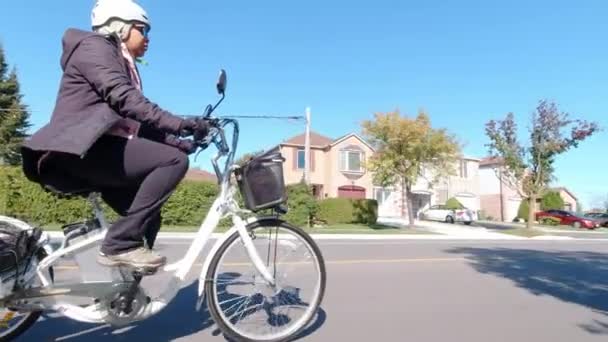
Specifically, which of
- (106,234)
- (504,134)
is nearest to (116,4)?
(106,234)

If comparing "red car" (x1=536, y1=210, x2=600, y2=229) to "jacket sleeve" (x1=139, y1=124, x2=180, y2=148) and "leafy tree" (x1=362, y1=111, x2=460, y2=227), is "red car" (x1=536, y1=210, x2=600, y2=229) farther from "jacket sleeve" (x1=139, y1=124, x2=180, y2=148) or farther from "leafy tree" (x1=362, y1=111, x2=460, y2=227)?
"jacket sleeve" (x1=139, y1=124, x2=180, y2=148)

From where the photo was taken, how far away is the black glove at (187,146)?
9.62 ft

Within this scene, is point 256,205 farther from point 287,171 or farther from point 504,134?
point 287,171

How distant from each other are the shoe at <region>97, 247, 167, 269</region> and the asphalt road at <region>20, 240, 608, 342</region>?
150 mm

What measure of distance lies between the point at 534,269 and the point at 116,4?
7839 millimetres

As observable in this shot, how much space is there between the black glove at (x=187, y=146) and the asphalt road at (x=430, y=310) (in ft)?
2.67

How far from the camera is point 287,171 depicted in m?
43.7

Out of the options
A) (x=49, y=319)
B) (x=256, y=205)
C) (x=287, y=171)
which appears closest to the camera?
(x=256, y=205)

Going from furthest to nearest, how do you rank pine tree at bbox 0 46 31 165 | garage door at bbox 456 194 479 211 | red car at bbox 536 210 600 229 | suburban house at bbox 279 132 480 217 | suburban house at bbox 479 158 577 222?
suburban house at bbox 479 158 577 222
garage door at bbox 456 194 479 211
suburban house at bbox 279 132 480 217
red car at bbox 536 210 600 229
pine tree at bbox 0 46 31 165

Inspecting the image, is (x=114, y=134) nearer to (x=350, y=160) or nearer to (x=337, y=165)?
(x=337, y=165)

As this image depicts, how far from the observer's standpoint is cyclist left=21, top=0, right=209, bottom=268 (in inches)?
102

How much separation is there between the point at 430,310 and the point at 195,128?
306cm

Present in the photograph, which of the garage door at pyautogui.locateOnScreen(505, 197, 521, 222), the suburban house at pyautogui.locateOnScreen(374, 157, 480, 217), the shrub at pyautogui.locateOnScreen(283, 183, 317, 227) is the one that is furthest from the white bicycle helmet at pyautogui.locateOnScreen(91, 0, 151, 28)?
the garage door at pyautogui.locateOnScreen(505, 197, 521, 222)

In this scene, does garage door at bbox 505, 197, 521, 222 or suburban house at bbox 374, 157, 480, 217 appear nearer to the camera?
suburban house at bbox 374, 157, 480, 217
